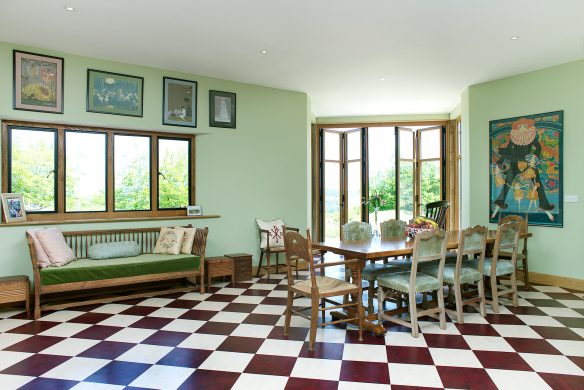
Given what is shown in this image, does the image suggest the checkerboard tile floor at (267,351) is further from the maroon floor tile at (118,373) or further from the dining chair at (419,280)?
the dining chair at (419,280)

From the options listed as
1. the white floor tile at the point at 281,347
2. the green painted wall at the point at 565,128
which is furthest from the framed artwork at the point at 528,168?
the white floor tile at the point at 281,347

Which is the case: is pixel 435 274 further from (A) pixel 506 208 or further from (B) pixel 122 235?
(B) pixel 122 235

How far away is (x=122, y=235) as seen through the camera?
5.51 metres

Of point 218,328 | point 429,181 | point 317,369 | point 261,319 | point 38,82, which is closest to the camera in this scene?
point 317,369

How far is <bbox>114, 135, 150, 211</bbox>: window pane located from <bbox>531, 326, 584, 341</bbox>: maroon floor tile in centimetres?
508

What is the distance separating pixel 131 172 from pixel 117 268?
160 centimetres

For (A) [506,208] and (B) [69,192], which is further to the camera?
(A) [506,208]

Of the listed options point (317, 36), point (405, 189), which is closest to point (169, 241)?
point (317, 36)

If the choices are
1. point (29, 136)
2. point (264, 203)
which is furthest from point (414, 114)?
point (29, 136)

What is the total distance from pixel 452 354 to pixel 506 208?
3749mm

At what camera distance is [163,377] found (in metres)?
2.88

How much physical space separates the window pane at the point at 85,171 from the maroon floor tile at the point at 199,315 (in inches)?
85.4

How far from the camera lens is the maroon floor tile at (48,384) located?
2.72 metres

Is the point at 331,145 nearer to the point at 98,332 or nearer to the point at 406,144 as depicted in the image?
the point at 406,144
